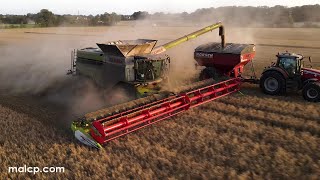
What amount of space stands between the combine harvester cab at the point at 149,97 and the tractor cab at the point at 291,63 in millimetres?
1589

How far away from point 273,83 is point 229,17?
17.2 metres

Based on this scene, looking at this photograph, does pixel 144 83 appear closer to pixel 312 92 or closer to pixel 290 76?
pixel 290 76

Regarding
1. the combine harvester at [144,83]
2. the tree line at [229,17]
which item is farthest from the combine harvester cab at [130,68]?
the tree line at [229,17]

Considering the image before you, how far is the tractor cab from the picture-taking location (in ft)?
35.1

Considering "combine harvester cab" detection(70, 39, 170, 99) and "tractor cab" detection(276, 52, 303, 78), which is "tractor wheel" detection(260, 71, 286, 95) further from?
"combine harvester cab" detection(70, 39, 170, 99)

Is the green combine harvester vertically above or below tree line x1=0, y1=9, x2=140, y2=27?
below

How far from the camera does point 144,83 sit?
32.9 feet

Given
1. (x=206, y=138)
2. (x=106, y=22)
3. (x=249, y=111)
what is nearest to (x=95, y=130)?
(x=206, y=138)

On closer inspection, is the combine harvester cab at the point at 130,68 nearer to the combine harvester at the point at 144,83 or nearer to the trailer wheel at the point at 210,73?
the combine harvester at the point at 144,83

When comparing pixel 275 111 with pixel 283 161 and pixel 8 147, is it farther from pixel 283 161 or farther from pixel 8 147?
pixel 8 147

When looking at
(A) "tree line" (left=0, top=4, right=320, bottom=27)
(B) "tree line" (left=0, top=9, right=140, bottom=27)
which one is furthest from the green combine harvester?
(B) "tree line" (left=0, top=9, right=140, bottom=27)

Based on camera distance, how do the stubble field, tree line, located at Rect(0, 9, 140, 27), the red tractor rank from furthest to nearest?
tree line, located at Rect(0, 9, 140, 27)
the red tractor
the stubble field

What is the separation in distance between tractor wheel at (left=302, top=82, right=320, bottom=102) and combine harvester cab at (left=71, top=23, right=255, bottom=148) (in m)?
2.25

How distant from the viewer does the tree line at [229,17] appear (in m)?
26.9
